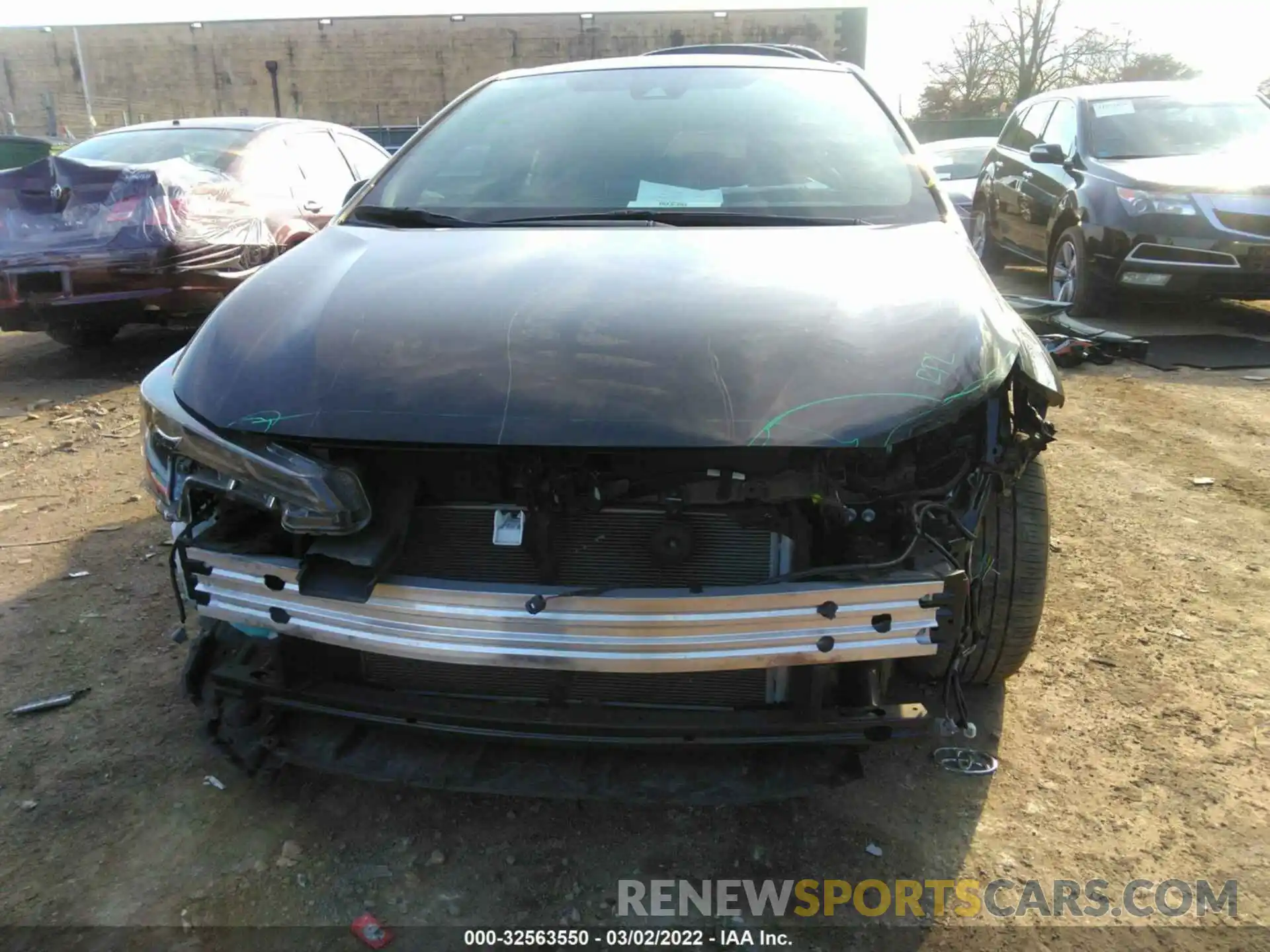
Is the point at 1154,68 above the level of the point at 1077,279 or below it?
above

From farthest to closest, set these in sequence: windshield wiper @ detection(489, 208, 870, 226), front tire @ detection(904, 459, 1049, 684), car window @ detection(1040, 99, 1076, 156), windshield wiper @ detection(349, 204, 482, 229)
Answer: car window @ detection(1040, 99, 1076, 156)
windshield wiper @ detection(349, 204, 482, 229)
windshield wiper @ detection(489, 208, 870, 226)
front tire @ detection(904, 459, 1049, 684)

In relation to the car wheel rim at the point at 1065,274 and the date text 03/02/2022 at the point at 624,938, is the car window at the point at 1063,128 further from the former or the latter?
the date text 03/02/2022 at the point at 624,938

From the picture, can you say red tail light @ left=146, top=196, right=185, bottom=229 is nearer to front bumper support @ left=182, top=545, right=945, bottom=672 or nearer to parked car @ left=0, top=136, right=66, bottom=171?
front bumper support @ left=182, top=545, right=945, bottom=672

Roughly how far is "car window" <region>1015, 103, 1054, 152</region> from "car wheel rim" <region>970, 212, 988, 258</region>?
2.52ft

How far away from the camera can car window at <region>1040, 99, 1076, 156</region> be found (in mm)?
6820

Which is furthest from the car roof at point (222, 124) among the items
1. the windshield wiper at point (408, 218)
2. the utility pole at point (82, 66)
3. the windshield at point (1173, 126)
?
the utility pole at point (82, 66)

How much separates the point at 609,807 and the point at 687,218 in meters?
1.49

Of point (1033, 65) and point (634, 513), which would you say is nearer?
point (634, 513)

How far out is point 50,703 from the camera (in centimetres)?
236

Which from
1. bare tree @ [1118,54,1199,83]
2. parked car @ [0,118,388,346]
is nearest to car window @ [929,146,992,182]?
parked car @ [0,118,388,346]

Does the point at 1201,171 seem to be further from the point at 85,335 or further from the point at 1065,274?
the point at 85,335

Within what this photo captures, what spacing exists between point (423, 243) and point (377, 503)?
0.84 meters

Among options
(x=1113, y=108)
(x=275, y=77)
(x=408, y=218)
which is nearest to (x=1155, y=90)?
(x=1113, y=108)

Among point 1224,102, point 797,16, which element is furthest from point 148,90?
point 1224,102
